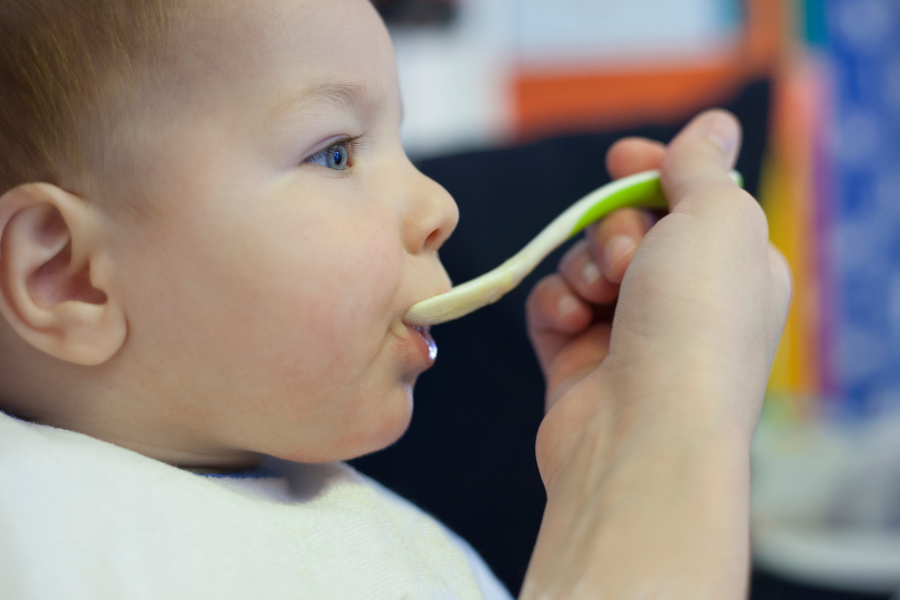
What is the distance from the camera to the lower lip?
50cm

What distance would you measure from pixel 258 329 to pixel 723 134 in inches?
16.6

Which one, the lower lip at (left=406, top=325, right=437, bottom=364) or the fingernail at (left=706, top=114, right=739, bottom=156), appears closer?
the lower lip at (left=406, top=325, right=437, bottom=364)

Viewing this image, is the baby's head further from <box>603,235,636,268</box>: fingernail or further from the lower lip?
<box>603,235,636,268</box>: fingernail

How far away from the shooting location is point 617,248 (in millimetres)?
584

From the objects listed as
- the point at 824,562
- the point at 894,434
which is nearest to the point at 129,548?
the point at 824,562

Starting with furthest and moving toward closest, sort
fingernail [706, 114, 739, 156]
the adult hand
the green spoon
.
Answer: fingernail [706, 114, 739, 156], the green spoon, the adult hand

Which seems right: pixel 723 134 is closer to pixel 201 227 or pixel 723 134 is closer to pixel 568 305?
pixel 568 305

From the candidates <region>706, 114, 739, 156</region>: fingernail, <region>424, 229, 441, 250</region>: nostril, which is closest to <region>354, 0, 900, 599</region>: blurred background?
<region>706, 114, 739, 156</region>: fingernail

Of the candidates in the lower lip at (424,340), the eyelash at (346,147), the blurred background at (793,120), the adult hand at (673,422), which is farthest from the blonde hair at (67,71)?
the blurred background at (793,120)

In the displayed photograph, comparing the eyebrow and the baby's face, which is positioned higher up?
the eyebrow

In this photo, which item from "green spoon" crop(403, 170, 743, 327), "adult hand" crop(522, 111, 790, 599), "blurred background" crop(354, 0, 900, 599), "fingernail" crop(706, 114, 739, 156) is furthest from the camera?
"blurred background" crop(354, 0, 900, 599)

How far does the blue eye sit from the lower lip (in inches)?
4.5

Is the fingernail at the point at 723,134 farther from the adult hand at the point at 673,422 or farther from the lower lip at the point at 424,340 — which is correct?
the lower lip at the point at 424,340

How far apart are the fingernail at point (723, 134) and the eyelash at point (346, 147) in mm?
309
